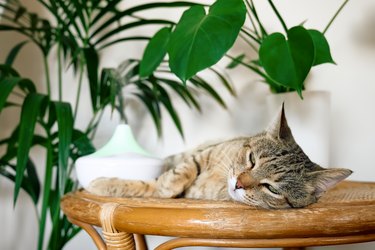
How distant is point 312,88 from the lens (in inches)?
49.6

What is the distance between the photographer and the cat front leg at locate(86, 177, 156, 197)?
0.76 metres

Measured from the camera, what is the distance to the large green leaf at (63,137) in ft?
2.51

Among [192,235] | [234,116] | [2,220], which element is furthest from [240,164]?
[2,220]

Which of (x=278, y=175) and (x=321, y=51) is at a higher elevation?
(x=321, y=51)

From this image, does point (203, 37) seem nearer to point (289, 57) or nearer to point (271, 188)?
point (289, 57)

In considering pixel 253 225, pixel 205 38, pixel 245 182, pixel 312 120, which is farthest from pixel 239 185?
pixel 312 120

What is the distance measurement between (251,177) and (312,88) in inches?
28.3

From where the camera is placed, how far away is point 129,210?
57 centimetres

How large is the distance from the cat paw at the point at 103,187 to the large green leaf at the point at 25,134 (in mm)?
137

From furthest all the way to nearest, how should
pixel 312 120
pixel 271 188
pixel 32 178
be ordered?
pixel 32 178, pixel 312 120, pixel 271 188

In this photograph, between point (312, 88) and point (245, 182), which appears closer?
point (245, 182)

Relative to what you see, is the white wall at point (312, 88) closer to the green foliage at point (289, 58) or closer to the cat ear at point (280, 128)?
the cat ear at point (280, 128)

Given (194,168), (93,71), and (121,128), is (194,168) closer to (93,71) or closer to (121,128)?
(121,128)

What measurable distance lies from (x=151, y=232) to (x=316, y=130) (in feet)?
1.73
